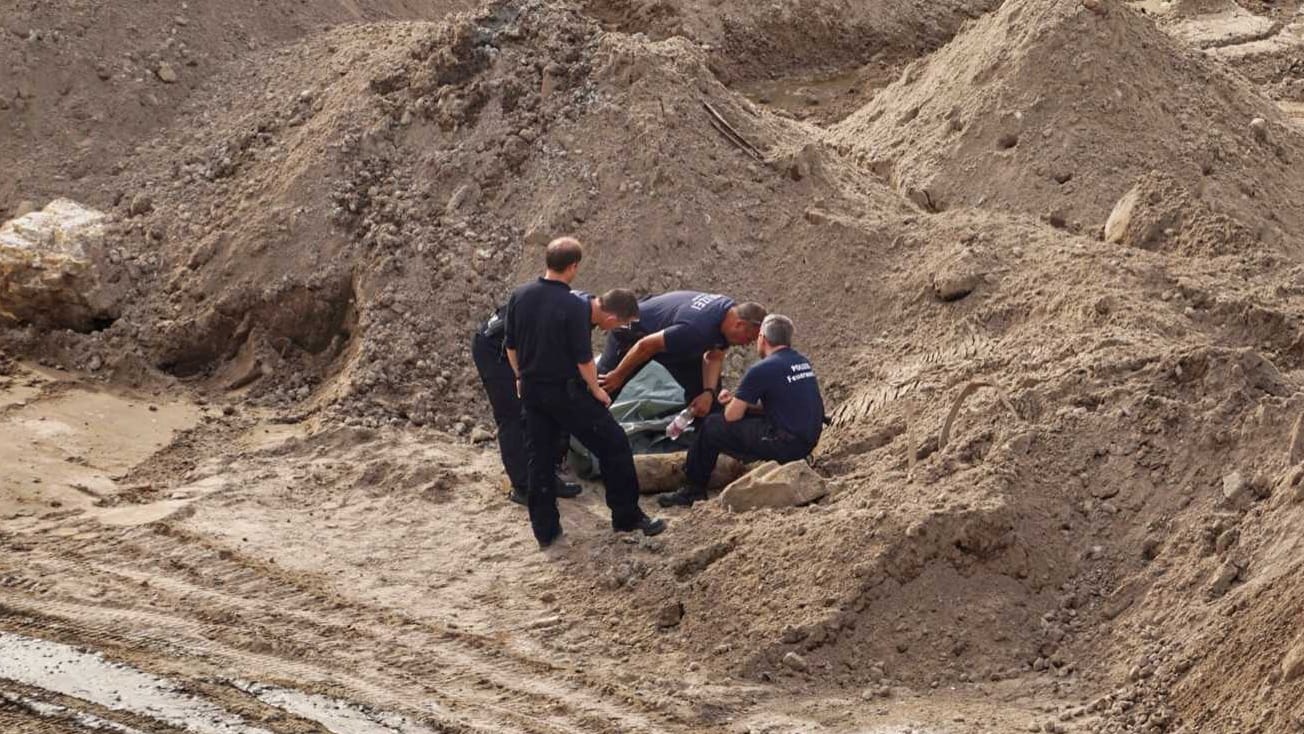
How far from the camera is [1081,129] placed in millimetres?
13305

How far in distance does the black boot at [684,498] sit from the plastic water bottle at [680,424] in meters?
0.31

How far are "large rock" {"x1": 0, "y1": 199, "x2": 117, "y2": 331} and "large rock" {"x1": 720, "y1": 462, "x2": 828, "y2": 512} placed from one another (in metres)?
5.14

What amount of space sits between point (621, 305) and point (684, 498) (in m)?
1.12

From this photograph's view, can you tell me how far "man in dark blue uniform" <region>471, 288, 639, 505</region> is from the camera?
30.7 ft

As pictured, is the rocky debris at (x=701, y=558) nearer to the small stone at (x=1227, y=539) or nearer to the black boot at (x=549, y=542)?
the black boot at (x=549, y=542)

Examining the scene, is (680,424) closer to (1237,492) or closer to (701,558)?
(701,558)

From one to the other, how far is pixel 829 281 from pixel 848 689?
13.4 feet

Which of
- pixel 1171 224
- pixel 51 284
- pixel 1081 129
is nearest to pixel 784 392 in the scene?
pixel 1171 224

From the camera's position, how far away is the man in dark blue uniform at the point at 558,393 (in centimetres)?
870

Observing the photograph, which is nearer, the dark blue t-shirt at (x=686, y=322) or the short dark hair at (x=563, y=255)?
the short dark hair at (x=563, y=255)

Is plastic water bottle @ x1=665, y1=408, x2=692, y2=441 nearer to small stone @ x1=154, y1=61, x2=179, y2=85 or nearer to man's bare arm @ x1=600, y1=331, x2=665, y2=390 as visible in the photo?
man's bare arm @ x1=600, y1=331, x2=665, y2=390

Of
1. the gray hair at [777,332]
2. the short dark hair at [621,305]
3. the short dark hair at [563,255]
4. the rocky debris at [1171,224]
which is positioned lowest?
the rocky debris at [1171,224]

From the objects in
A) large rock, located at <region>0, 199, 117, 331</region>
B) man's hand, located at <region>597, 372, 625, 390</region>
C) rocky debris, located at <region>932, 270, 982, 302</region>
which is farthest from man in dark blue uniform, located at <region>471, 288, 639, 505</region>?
large rock, located at <region>0, 199, 117, 331</region>

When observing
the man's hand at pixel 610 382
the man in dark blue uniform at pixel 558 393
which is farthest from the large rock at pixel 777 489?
the man's hand at pixel 610 382
